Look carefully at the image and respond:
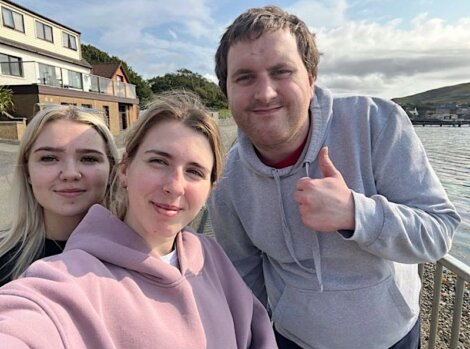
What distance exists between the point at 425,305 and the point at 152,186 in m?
5.86

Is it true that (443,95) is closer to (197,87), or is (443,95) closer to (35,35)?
(35,35)

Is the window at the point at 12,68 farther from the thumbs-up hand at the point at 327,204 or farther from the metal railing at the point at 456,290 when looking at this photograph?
the metal railing at the point at 456,290

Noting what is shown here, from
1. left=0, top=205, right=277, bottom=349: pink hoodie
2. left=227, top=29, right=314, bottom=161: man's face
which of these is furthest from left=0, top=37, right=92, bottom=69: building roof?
left=0, top=205, right=277, bottom=349: pink hoodie

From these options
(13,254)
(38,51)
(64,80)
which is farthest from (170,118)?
(38,51)

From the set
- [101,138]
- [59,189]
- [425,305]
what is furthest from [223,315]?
[425,305]

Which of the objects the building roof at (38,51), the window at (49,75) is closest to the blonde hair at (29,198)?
the window at (49,75)

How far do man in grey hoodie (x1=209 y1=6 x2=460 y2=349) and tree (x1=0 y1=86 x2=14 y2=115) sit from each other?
2436cm

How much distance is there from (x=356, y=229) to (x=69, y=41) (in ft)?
142

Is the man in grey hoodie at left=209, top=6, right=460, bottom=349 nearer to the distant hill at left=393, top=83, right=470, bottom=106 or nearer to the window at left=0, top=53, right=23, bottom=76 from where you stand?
the window at left=0, top=53, right=23, bottom=76

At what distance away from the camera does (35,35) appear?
33.1m

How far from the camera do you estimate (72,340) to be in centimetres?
116

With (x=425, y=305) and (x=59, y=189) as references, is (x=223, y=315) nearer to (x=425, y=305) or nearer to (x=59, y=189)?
(x=59, y=189)

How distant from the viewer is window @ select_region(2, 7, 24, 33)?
29481 mm

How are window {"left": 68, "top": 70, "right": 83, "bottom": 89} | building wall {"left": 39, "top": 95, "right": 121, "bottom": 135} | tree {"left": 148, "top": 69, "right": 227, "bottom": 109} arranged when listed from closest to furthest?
tree {"left": 148, "top": 69, "right": 227, "bottom": 109} < building wall {"left": 39, "top": 95, "right": 121, "bottom": 135} < window {"left": 68, "top": 70, "right": 83, "bottom": 89}
